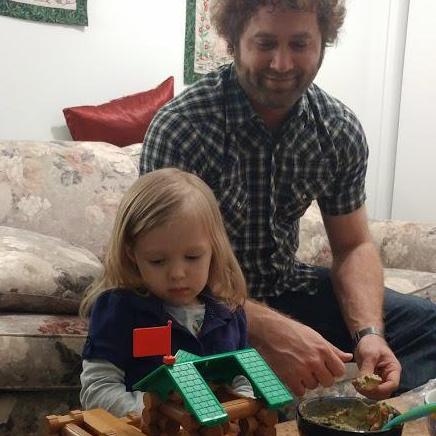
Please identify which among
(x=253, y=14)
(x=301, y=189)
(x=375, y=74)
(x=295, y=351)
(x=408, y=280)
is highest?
(x=253, y=14)

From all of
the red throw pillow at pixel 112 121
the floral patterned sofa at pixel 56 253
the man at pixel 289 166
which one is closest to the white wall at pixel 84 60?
the red throw pillow at pixel 112 121

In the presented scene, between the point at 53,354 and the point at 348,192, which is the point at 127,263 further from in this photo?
the point at 348,192

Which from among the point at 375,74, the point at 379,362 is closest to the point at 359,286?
the point at 379,362

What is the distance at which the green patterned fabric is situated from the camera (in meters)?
2.25

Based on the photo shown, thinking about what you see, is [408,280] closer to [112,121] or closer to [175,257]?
→ [112,121]

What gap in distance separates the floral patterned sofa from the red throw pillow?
0.15m

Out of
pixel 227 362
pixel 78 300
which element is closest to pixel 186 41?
pixel 78 300

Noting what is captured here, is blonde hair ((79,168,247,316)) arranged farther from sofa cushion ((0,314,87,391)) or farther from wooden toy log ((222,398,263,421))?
wooden toy log ((222,398,263,421))

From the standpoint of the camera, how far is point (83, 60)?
2.46 m

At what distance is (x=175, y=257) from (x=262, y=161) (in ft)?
1.77

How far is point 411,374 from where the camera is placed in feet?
4.93

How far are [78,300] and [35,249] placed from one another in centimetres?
15

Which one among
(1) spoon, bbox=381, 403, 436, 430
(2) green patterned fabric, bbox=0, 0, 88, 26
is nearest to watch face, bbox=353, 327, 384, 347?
(1) spoon, bbox=381, 403, 436, 430

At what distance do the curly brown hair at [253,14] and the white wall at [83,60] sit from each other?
3.06ft
